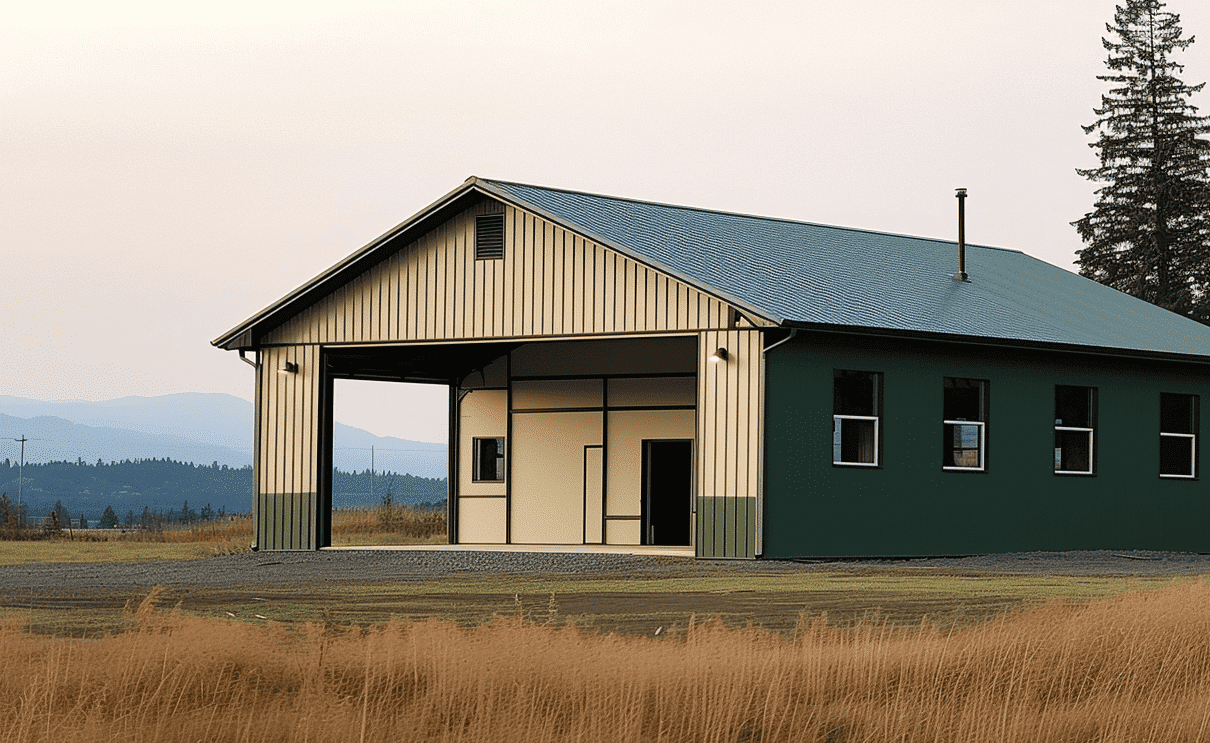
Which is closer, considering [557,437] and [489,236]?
[489,236]

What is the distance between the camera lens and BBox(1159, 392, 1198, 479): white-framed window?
3275 cm

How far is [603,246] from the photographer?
2752 centimetres

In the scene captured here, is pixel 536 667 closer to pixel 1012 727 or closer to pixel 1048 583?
pixel 1012 727

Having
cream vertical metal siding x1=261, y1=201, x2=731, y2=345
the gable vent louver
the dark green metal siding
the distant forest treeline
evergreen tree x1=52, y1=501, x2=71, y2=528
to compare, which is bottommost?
the distant forest treeline

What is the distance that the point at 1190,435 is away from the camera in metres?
33.0

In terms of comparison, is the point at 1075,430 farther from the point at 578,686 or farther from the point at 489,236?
the point at 578,686

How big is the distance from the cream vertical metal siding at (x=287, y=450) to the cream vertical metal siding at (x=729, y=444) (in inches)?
294

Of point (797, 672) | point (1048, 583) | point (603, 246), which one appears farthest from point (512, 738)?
point (603, 246)

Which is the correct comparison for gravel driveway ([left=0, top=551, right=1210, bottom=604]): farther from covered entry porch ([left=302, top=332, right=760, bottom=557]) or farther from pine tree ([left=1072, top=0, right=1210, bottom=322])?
pine tree ([left=1072, top=0, right=1210, bottom=322])

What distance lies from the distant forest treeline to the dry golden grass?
112m

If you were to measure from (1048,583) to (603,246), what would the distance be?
8.96 meters

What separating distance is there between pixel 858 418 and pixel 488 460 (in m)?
9.36

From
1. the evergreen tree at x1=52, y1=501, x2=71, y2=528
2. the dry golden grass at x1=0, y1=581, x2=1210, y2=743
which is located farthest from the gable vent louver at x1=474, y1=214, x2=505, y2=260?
the dry golden grass at x1=0, y1=581, x2=1210, y2=743

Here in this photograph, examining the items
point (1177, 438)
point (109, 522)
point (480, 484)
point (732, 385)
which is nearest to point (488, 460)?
point (480, 484)
